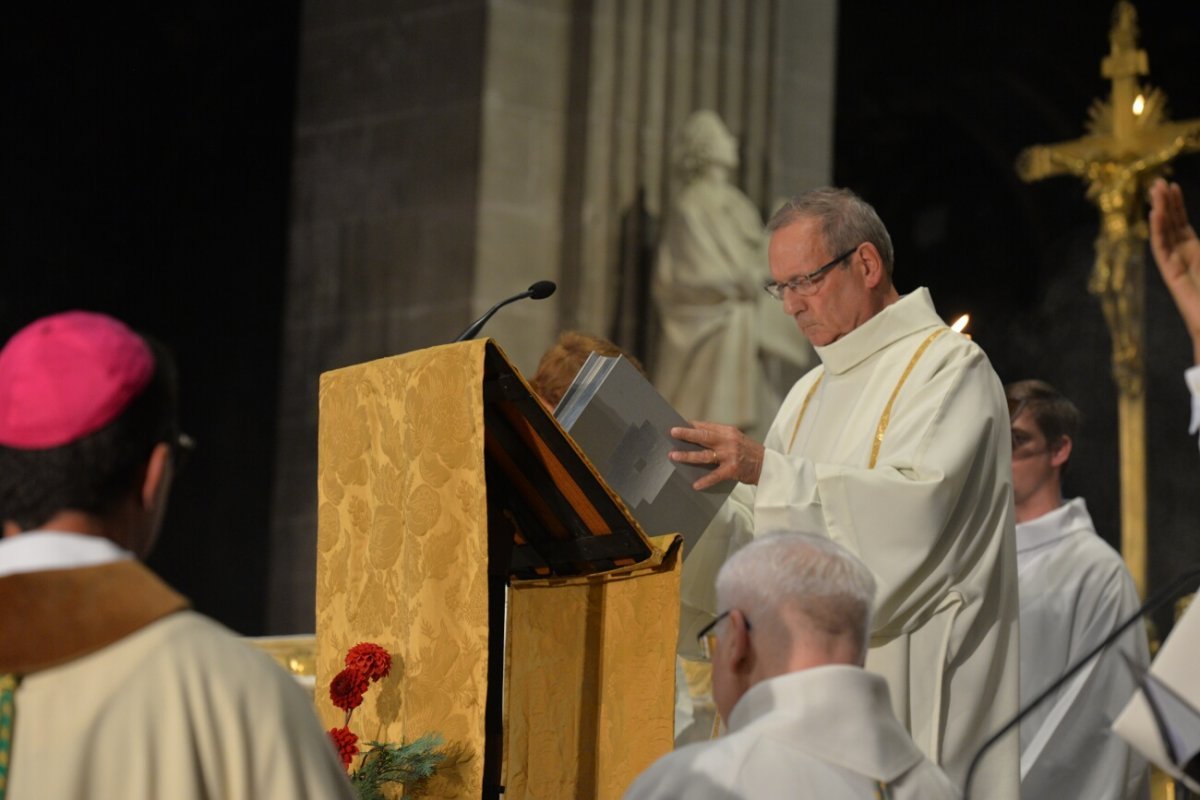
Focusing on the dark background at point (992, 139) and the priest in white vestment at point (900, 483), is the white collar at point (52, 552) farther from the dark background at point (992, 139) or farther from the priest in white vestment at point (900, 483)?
the dark background at point (992, 139)

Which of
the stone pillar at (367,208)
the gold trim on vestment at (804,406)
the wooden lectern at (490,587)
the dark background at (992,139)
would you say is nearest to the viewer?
the wooden lectern at (490,587)

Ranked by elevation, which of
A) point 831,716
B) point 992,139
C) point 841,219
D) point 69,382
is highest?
point 992,139

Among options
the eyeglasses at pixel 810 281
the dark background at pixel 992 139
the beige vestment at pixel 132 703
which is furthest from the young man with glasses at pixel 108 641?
the dark background at pixel 992 139

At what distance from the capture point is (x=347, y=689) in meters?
3.64

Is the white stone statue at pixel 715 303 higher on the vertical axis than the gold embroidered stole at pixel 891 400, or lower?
higher

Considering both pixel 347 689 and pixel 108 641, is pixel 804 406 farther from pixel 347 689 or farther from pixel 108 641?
pixel 108 641

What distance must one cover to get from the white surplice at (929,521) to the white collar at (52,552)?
2107 mm

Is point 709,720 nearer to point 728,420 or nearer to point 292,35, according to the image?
point 728,420

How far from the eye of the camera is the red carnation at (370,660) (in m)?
A: 3.72

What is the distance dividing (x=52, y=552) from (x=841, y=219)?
2.59 meters

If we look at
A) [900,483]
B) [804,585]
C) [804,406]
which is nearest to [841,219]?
[804,406]

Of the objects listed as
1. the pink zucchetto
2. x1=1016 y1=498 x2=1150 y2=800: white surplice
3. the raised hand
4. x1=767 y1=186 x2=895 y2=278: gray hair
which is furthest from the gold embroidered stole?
the pink zucchetto

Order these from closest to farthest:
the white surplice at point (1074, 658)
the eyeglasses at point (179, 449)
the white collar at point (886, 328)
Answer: the eyeglasses at point (179, 449)
the white collar at point (886, 328)
the white surplice at point (1074, 658)

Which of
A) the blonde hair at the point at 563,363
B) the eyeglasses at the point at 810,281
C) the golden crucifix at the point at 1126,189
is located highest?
the golden crucifix at the point at 1126,189
